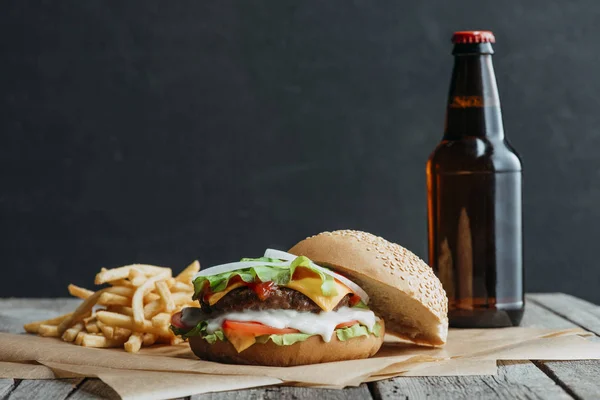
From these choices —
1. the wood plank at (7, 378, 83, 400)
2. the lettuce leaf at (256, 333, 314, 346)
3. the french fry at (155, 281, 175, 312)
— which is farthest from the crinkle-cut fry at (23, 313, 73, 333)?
the lettuce leaf at (256, 333, 314, 346)

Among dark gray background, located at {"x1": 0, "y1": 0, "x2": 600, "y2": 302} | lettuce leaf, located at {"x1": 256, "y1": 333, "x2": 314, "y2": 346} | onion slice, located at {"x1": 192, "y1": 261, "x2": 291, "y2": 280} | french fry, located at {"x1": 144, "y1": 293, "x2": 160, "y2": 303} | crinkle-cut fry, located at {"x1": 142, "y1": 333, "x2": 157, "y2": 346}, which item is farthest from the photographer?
dark gray background, located at {"x1": 0, "y1": 0, "x2": 600, "y2": 302}

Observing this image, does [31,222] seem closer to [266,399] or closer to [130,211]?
[130,211]

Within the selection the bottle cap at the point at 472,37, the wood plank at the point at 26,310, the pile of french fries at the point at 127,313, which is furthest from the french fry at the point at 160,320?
the bottle cap at the point at 472,37

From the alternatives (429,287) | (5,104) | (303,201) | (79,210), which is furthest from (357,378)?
(5,104)

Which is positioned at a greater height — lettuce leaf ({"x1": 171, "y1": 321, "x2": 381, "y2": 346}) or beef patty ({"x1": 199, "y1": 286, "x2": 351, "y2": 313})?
beef patty ({"x1": 199, "y1": 286, "x2": 351, "y2": 313})

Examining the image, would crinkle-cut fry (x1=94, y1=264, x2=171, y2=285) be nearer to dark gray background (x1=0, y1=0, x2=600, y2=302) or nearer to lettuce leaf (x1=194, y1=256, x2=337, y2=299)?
lettuce leaf (x1=194, y1=256, x2=337, y2=299)

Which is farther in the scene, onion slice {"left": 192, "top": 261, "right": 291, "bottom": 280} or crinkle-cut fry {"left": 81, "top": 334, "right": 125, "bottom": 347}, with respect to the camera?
crinkle-cut fry {"left": 81, "top": 334, "right": 125, "bottom": 347}

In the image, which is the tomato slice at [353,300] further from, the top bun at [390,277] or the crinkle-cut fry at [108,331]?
the crinkle-cut fry at [108,331]
